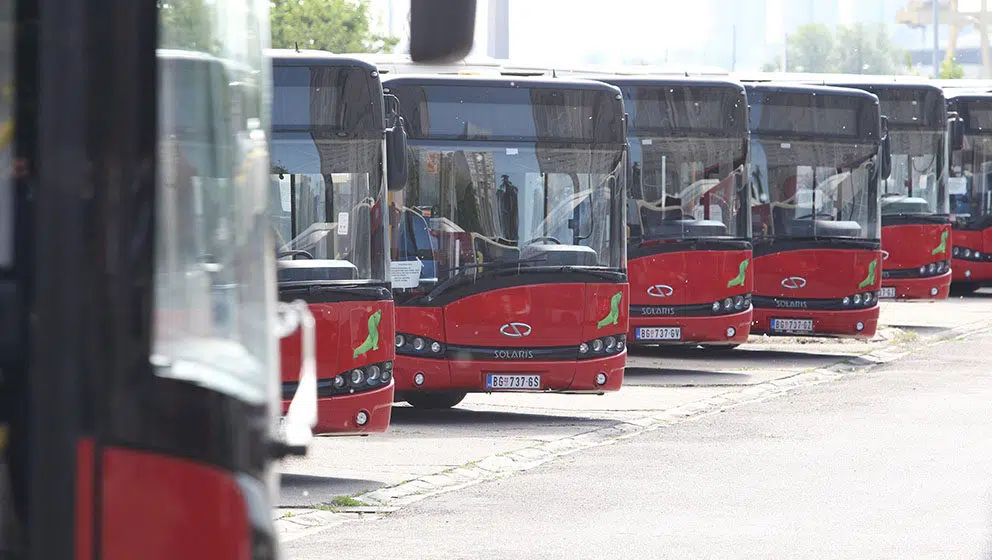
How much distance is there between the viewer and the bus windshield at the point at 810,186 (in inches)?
902

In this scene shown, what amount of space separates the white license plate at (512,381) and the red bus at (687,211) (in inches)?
190

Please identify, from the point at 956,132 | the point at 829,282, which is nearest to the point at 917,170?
the point at 956,132

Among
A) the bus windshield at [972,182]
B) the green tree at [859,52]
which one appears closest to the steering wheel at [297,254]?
the bus windshield at [972,182]

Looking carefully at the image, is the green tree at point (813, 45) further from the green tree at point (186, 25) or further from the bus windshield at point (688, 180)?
the green tree at point (186, 25)

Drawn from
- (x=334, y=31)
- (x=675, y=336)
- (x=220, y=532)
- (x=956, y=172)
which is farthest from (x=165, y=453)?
(x=334, y=31)

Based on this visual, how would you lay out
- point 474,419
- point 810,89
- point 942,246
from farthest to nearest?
1. point 942,246
2. point 810,89
3. point 474,419

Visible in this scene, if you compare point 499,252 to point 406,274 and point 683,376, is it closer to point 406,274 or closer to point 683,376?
point 406,274

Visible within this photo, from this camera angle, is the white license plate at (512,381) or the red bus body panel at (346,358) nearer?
the red bus body panel at (346,358)

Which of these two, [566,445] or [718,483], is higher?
[718,483]

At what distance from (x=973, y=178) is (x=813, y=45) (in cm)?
15620

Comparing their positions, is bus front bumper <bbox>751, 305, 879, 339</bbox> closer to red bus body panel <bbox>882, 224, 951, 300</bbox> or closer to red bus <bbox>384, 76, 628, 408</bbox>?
red bus body panel <bbox>882, 224, 951, 300</bbox>

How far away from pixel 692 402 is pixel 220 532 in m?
14.8

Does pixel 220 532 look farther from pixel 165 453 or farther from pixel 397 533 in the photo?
pixel 397 533

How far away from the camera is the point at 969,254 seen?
3422 cm
